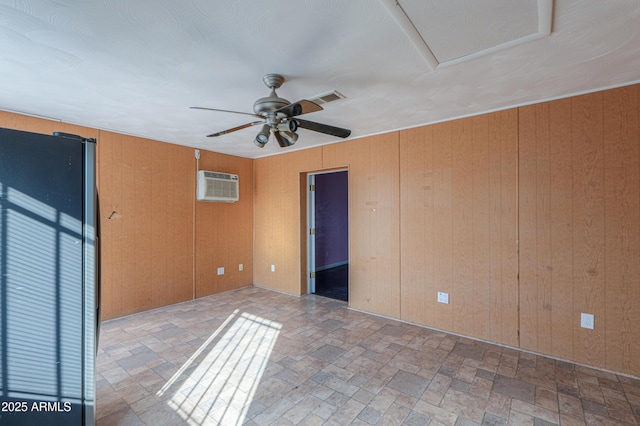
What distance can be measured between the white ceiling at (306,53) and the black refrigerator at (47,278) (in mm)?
797

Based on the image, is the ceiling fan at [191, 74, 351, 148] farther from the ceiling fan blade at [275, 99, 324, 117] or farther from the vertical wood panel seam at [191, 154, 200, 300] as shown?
the vertical wood panel seam at [191, 154, 200, 300]

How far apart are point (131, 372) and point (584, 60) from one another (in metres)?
4.35

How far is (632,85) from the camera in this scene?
7.88 ft

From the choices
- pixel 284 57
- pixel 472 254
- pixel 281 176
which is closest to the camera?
pixel 284 57

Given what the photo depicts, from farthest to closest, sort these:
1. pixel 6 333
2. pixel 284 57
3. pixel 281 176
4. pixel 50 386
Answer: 1. pixel 281 176
2. pixel 284 57
3. pixel 50 386
4. pixel 6 333

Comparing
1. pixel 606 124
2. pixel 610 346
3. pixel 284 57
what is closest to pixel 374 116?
pixel 284 57

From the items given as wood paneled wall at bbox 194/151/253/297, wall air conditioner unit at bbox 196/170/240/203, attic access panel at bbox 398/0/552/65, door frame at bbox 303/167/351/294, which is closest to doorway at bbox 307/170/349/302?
door frame at bbox 303/167/351/294

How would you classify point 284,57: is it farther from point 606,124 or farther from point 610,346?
point 610,346

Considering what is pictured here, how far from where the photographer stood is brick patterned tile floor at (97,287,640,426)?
197 centimetres

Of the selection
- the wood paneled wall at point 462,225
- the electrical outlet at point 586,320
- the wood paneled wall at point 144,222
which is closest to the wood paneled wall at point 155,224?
the wood paneled wall at point 144,222

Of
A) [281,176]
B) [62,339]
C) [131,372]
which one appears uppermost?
[281,176]

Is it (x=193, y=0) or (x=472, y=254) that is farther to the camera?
(x=472, y=254)

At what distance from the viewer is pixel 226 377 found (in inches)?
95.6

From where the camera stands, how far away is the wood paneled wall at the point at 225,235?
4.68 meters
